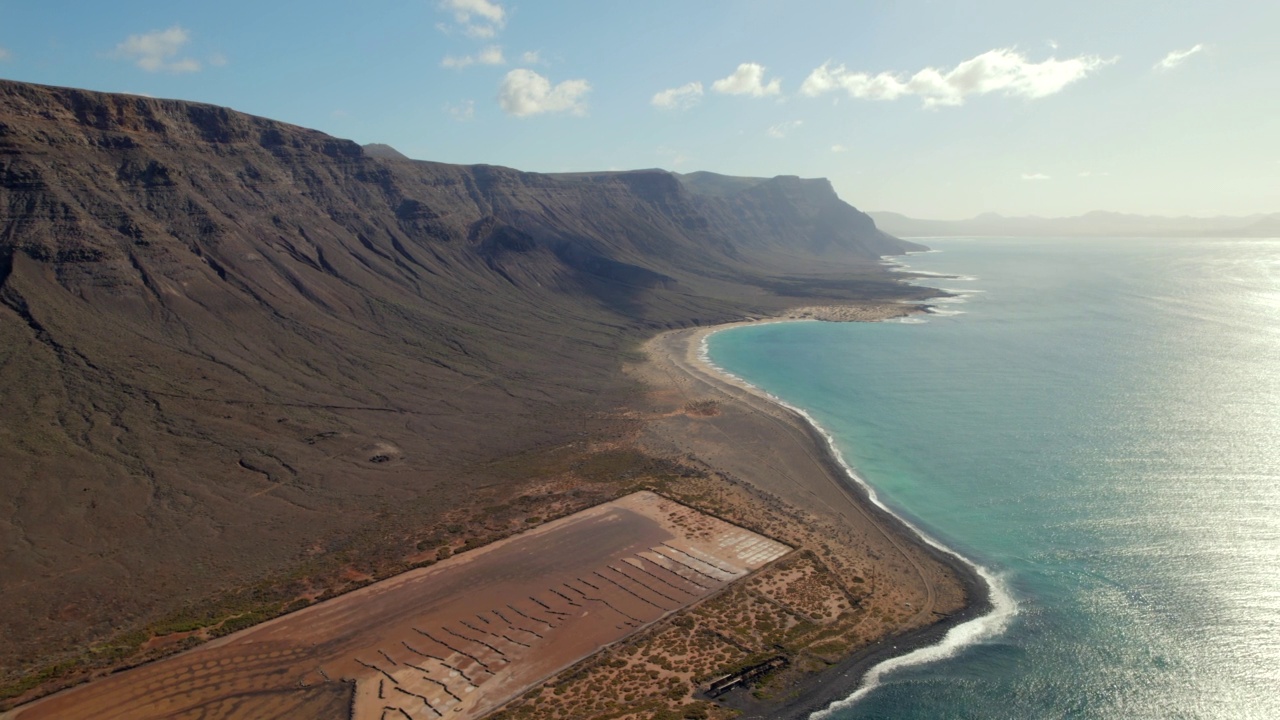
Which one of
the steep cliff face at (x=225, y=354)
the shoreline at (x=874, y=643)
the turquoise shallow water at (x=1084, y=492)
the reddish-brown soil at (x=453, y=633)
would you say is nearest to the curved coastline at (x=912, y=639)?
the shoreline at (x=874, y=643)

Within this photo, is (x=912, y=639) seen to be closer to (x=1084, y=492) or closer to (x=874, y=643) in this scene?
(x=874, y=643)

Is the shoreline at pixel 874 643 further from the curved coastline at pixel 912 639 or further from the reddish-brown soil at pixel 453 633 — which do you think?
the reddish-brown soil at pixel 453 633

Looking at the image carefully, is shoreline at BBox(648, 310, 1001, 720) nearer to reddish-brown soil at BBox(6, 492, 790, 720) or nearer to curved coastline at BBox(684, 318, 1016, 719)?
curved coastline at BBox(684, 318, 1016, 719)

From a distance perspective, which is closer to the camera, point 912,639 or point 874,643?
point 874,643

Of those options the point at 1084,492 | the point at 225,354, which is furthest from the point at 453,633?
the point at 225,354

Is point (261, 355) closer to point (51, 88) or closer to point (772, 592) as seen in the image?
point (51, 88)


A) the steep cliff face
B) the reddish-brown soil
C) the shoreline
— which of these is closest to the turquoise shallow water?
the shoreline

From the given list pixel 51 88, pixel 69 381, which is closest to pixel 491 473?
pixel 69 381
